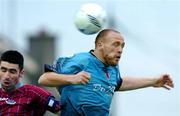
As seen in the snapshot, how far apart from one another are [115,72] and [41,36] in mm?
28089

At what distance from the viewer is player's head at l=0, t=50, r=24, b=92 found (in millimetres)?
12789

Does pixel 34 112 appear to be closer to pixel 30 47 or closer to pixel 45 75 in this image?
pixel 45 75

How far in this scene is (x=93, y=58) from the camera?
1301cm

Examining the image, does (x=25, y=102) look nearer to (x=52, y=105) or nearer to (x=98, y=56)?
(x=52, y=105)

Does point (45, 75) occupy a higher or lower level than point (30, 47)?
higher

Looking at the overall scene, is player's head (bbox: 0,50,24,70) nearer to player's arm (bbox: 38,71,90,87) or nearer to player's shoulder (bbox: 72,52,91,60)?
player's arm (bbox: 38,71,90,87)

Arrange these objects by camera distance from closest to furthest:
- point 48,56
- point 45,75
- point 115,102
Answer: point 45,75 → point 115,102 → point 48,56

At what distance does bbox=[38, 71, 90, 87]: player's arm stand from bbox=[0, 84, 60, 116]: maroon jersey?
485 millimetres

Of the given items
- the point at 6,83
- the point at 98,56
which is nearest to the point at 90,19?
the point at 98,56

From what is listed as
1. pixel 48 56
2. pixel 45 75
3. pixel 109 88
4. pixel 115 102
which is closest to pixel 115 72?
pixel 109 88

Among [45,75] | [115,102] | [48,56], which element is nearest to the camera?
[45,75]

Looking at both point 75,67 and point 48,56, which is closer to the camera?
point 75,67

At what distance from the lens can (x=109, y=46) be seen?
1294 cm

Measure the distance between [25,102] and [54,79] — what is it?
2.16ft
